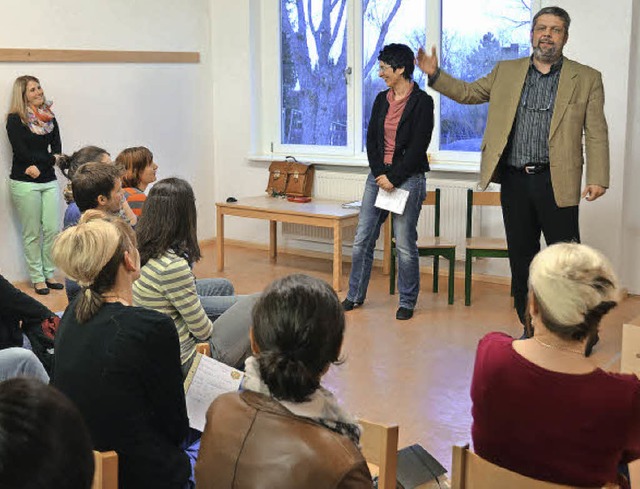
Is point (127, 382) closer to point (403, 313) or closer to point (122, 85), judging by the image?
point (403, 313)

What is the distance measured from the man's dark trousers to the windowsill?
5.36ft

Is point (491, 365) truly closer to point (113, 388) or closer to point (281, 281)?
point (281, 281)

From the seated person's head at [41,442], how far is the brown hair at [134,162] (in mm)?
3467

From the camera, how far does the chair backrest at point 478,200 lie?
5641 mm

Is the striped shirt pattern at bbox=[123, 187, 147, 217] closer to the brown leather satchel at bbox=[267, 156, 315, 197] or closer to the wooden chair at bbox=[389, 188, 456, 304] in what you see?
the wooden chair at bbox=[389, 188, 456, 304]

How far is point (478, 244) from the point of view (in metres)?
5.52

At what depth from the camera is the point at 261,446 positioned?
5.07 feet

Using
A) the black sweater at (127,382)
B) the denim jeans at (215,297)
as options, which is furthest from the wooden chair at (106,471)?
the denim jeans at (215,297)

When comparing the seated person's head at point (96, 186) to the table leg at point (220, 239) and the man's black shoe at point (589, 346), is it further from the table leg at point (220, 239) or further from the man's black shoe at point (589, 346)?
the table leg at point (220, 239)

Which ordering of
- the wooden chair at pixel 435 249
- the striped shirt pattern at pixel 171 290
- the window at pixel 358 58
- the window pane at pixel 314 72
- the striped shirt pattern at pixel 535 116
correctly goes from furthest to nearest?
1. the window pane at pixel 314 72
2. the window at pixel 358 58
3. the wooden chair at pixel 435 249
4. the striped shirt pattern at pixel 535 116
5. the striped shirt pattern at pixel 171 290

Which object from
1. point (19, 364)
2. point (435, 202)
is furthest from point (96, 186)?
point (435, 202)

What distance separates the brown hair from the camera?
14.6 ft

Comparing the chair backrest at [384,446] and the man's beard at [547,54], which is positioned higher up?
the man's beard at [547,54]

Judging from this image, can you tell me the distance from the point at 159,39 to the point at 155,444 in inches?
208
